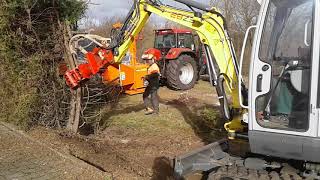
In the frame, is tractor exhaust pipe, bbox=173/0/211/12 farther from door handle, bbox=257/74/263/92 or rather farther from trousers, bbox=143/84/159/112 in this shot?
trousers, bbox=143/84/159/112

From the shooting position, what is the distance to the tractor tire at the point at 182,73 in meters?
14.8

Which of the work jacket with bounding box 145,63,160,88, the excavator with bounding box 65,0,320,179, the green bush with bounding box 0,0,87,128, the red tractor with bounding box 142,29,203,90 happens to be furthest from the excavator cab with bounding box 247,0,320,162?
the red tractor with bounding box 142,29,203,90

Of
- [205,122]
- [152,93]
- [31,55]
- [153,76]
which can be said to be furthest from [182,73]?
[31,55]

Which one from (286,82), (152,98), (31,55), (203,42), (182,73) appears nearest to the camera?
(286,82)

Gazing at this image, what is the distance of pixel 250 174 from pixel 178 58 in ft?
36.6

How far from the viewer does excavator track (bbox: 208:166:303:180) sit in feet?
13.6

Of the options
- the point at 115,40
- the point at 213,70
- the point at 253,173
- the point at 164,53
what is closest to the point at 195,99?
the point at 164,53

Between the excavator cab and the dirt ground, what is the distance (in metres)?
2.64

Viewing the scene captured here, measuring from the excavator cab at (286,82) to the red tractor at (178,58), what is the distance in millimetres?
10045

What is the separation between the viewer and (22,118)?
8055mm

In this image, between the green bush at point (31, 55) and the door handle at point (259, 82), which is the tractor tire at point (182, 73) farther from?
the door handle at point (259, 82)

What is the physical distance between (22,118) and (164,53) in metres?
8.41

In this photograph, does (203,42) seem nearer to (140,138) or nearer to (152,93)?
(140,138)

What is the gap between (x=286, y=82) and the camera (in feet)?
13.8
